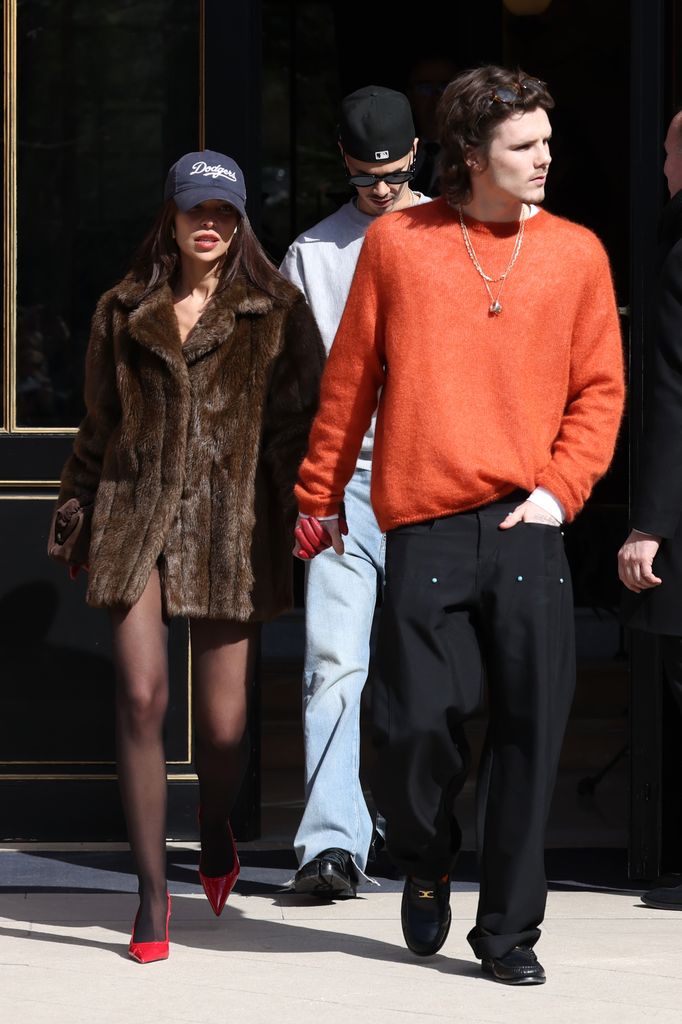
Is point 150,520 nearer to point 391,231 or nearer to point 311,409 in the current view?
point 311,409

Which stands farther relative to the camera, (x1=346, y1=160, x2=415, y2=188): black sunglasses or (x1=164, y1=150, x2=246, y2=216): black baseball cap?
(x1=346, y1=160, x2=415, y2=188): black sunglasses

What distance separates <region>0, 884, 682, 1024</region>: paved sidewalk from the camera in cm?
420

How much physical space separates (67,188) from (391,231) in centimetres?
191

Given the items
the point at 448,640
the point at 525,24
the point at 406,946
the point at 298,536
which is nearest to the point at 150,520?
the point at 298,536

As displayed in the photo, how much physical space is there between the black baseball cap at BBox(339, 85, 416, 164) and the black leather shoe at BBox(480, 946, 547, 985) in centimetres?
215

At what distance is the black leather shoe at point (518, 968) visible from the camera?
4383mm

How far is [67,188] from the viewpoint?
6.07 m

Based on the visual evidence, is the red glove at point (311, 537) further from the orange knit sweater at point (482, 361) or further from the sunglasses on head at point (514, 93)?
the sunglasses on head at point (514, 93)

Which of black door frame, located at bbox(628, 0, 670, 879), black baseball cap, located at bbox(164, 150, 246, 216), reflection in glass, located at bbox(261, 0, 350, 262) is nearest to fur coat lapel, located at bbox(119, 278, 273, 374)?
black baseball cap, located at bbox(164, 150, 246, 216)

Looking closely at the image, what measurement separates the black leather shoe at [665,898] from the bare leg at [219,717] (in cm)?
113

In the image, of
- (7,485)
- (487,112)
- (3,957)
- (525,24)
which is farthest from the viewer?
(525,24)

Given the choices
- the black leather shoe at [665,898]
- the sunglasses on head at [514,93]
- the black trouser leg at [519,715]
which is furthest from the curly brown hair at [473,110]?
the black leather shoe at [665,898]

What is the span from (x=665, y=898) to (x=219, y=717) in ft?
4.26

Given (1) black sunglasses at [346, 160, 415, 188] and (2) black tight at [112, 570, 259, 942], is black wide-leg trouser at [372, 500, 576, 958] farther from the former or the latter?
(1) black sunglasses at [346, 160, 415, 188]
